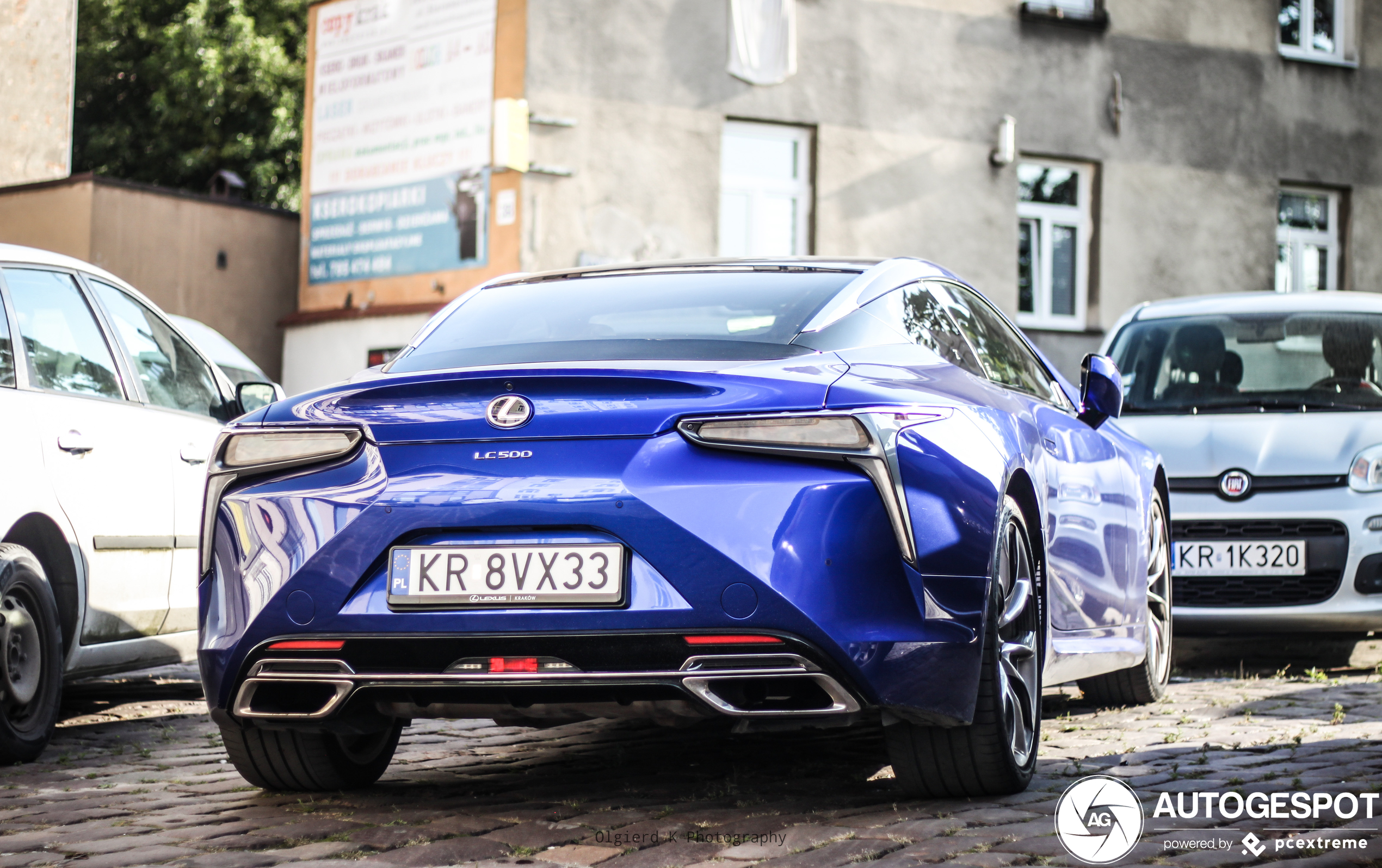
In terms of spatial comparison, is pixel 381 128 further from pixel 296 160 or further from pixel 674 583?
pixel 674 583

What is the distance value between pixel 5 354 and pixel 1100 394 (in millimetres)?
3687

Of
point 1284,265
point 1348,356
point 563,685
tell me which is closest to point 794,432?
point 563,685

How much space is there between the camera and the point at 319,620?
3.81 m

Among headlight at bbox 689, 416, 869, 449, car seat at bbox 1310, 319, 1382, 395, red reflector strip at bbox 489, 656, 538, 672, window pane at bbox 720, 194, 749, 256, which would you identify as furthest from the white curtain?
red reflector strip at bbox 489, 656, 538, 672

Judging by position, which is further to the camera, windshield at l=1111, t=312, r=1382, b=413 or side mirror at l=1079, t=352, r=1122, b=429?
windshield at l=1111, t=312, r=1382, b=413

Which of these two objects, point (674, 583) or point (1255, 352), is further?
point (1255, 352)

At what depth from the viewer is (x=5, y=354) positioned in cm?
531

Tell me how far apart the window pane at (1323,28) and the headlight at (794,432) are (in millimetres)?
19070

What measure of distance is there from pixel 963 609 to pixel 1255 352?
539cm

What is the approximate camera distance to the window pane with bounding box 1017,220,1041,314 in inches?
742

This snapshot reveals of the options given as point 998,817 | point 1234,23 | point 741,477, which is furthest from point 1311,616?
point 1234,23

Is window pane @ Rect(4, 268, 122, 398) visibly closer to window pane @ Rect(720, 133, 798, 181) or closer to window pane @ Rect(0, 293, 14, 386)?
window pane @ Rect(0, 293, 14, 386)

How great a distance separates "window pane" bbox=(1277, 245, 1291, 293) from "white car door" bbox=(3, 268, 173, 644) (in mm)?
17090

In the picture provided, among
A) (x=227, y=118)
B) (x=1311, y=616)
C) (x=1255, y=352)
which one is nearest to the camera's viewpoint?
(x=1311, y=616)
